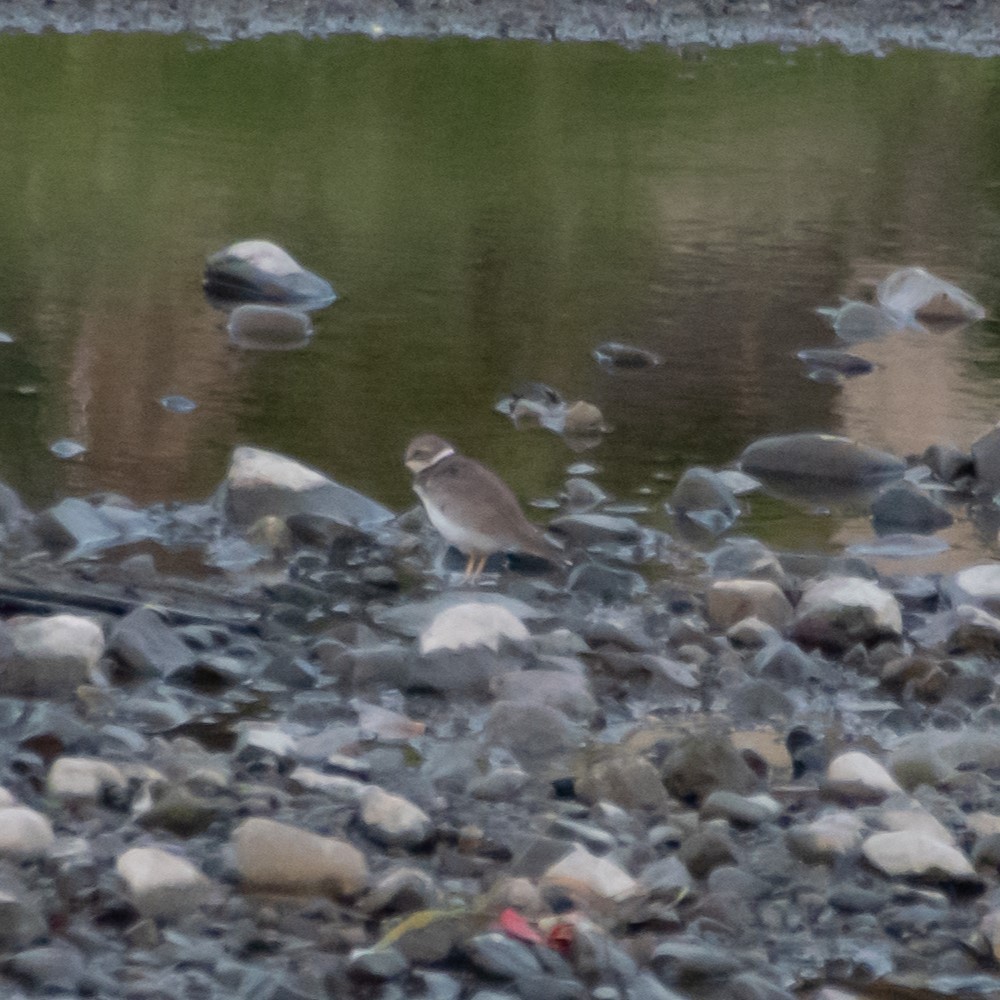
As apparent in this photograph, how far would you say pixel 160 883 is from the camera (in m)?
4.42

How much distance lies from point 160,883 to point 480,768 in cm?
131

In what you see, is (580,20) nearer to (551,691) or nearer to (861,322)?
(861,322)

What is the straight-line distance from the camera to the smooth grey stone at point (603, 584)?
720 centimetres

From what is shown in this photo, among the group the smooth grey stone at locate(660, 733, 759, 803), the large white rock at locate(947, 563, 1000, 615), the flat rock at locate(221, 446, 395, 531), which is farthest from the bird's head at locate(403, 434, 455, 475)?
the smooth grey stone at locate(660, 733, 759, 803)

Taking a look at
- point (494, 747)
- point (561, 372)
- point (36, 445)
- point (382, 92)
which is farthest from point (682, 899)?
point (382, 92)

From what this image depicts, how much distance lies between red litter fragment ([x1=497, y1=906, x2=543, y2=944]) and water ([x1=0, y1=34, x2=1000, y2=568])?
13.3 feet

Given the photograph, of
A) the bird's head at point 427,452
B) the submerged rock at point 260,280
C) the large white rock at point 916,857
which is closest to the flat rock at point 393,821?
the large white rock at point 916,857

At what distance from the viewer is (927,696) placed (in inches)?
245

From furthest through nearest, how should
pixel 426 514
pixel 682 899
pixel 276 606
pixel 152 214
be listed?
1. pixel 152 214
2. pixel 426 514
3. pixel 276 606
4. pixel 682 899

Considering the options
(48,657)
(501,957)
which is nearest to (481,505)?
(48,657)

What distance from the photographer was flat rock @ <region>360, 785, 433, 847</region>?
4867mm

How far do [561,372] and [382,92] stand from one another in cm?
1555

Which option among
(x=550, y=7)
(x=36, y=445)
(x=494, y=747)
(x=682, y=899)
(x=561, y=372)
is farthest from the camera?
(x=550, y=7)

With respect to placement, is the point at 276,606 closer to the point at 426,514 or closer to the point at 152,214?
the point at 426,514
